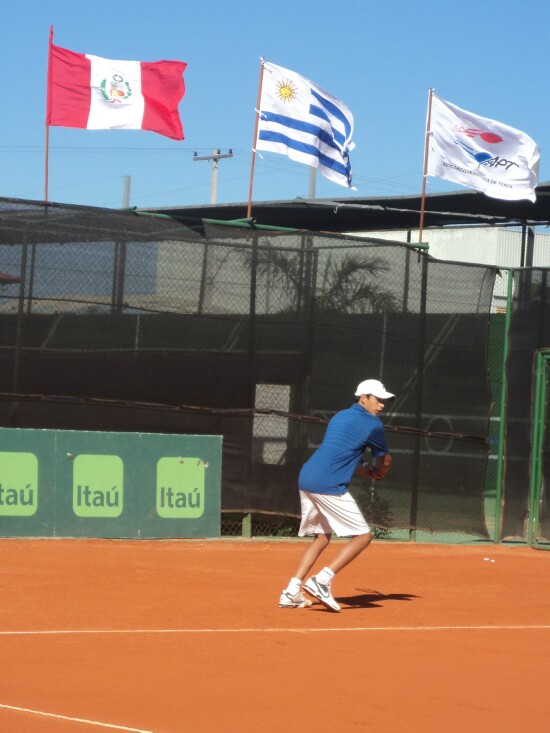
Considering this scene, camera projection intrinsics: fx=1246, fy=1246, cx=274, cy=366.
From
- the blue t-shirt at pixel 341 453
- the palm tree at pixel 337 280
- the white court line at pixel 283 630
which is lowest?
the white court line at pixel 283 630

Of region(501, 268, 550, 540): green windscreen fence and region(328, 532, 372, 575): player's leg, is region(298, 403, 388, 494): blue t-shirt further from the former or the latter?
region(501, 268, 550, 540): green windscreen fence

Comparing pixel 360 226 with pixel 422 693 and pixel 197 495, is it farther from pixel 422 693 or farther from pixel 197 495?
pixel 422 693

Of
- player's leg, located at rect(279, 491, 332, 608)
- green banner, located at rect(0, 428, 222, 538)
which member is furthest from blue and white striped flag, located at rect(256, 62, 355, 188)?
player's leg, located at rect(279, 491, 332, 608)

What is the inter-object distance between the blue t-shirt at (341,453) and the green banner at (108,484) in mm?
4052

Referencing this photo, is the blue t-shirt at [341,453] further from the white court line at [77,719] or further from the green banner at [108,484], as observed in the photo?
the green banner at [108,484]

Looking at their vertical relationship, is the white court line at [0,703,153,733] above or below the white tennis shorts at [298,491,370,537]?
below

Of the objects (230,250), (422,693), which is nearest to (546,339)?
(230,250)

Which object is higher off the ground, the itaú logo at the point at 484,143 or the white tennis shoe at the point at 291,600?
the itaú logo at the point at 484,143

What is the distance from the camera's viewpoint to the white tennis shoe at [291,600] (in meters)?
8.78

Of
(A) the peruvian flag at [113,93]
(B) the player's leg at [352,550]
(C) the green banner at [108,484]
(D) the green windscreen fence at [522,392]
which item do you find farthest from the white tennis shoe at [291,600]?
(A) the peruvian flag at [113,93]

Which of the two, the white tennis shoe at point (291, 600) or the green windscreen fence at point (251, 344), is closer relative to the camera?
the white tennis shoe at point (291, 600)

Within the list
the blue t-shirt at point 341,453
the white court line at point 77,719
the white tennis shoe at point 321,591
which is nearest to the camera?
the white court line at point 77,719

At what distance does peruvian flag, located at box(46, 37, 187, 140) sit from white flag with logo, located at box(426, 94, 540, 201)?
3.48 metres

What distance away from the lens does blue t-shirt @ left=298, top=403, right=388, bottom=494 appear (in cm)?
890
